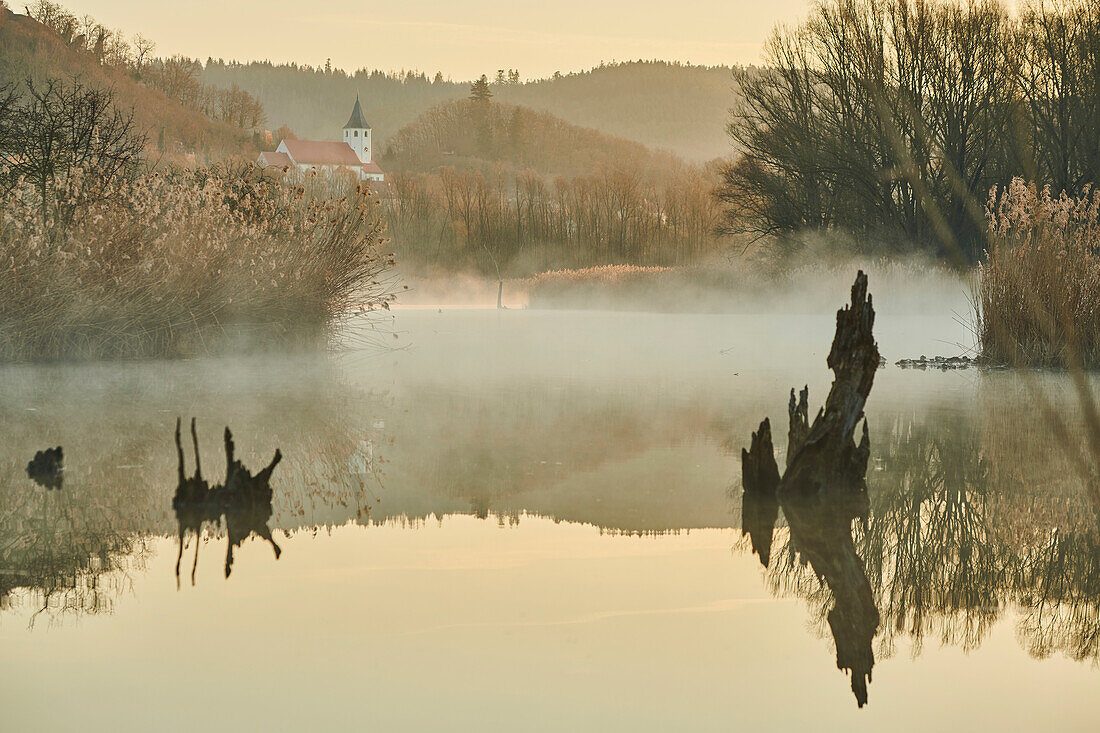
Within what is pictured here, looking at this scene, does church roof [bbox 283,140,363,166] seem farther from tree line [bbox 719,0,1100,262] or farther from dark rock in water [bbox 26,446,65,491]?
dark rock in water [bbox 26,446,65,491]

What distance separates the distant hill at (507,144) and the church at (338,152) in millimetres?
1753

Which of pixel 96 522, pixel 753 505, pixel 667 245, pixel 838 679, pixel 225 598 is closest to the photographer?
pixel 838 679

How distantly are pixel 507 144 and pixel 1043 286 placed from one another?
87.6m

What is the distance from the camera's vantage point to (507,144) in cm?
9550

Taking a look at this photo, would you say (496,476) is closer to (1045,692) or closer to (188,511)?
(188,511)

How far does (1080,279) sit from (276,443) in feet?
22.6

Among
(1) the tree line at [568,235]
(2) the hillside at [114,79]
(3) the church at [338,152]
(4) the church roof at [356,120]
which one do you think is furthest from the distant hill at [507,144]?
(1) the tree line at [568,235]

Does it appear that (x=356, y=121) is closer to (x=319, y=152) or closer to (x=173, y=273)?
(x=319, y=152)

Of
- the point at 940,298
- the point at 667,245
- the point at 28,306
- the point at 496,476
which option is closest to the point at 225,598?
the point at 496,476

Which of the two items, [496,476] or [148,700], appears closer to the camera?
[148,700]

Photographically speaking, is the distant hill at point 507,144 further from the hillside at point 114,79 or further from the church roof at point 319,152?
the hillside at point 114,79

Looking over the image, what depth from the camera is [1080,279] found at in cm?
980

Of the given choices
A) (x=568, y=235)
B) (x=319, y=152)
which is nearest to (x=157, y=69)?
(x=319, y=152)

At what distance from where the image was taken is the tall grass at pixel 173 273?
9.97 m
